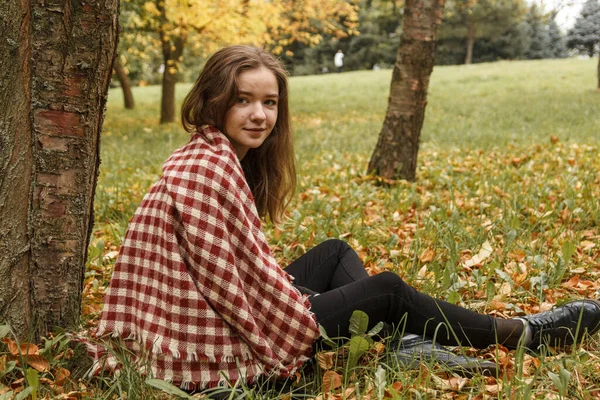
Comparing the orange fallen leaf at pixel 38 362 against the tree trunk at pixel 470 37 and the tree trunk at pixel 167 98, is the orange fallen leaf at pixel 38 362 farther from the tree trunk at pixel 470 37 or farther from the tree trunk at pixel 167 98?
the tree trunk at pixel 470 37

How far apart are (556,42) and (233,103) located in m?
53.3

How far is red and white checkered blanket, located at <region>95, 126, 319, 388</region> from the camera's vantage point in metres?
2.07

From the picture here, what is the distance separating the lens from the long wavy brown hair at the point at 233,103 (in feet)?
7.81

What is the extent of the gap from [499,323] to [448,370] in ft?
1.29

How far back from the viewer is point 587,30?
45.2 metres

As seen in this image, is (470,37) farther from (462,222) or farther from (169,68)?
(462,222)

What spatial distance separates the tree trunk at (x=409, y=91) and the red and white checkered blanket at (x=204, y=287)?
145 inches

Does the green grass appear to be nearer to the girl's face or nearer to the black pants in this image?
the black pants

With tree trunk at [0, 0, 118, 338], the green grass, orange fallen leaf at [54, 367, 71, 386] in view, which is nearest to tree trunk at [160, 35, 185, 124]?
the green grass

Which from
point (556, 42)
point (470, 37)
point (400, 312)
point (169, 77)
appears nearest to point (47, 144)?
point (400, 312)

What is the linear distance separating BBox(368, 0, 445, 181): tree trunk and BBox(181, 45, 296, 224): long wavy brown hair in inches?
118

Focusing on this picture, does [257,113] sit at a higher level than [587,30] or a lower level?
lower

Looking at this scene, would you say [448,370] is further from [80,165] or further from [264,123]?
[80,165]

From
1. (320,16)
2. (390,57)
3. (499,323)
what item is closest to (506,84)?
(320,16)
